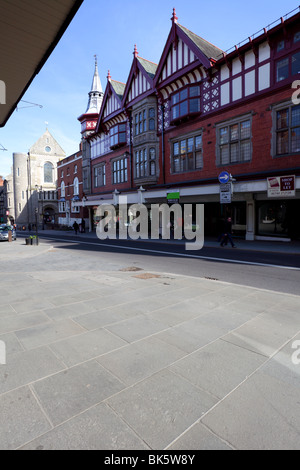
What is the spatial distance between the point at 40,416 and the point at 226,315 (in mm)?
3442

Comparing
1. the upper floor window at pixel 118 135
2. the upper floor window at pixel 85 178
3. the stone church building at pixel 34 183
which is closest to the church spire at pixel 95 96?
the upper floor window at pixel 85 178

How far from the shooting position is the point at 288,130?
15391 mm

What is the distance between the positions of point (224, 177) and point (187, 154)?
539 centimetres

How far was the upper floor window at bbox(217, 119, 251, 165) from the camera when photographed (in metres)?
17.5

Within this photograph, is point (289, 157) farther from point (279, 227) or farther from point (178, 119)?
point (178, 119)

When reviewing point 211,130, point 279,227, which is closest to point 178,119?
point 211,130

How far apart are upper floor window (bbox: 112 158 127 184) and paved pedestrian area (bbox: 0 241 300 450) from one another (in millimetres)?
24264

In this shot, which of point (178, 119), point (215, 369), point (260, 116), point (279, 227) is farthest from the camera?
point (178, 119)

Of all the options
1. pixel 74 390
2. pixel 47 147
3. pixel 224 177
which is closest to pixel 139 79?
pixel 224 177

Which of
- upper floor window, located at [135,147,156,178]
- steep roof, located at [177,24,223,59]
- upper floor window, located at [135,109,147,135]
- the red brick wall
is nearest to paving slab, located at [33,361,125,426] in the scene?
the red brick wall

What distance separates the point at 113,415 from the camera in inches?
92.2

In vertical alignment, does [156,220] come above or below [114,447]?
above

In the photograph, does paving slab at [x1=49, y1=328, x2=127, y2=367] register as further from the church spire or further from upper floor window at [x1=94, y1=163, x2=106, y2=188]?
the church spire

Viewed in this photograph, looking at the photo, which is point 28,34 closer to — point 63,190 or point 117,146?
point 117,146
